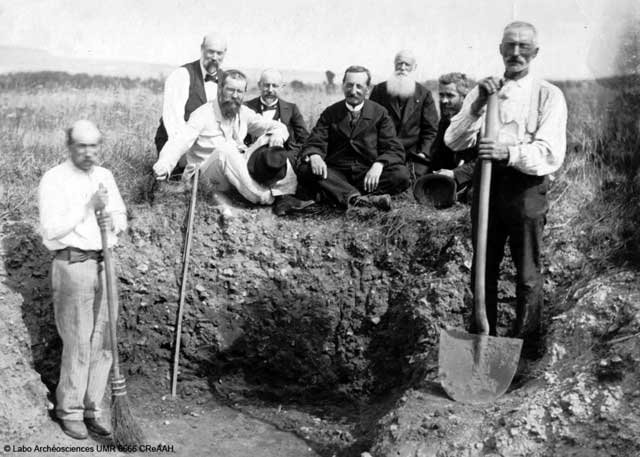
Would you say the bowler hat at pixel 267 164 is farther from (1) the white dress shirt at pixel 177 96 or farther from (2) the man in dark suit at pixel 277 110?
(1) the white dress shirt at pixel 177 96

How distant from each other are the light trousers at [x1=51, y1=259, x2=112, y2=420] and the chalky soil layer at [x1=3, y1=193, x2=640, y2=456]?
65 cm

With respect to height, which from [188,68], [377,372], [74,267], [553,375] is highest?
[188,68]

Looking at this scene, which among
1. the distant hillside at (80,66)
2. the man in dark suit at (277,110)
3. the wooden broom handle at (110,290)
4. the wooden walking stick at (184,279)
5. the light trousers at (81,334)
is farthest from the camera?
the distant hillside at (80,66)

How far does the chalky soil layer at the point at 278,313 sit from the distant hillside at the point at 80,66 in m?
3.25

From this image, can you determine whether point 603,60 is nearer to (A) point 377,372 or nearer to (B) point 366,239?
(B) point 366,239

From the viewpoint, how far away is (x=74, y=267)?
4848 millimetres

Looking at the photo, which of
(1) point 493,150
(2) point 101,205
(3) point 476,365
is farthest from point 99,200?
(3) point 476,365

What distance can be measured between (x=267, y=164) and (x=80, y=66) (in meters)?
3.95

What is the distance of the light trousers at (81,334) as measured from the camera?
4.88m

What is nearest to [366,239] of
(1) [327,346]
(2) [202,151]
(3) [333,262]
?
(3) [333,262]

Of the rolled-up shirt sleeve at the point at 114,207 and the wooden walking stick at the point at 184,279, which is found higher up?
the rolled-up shirt sleeve at the point at 114,207

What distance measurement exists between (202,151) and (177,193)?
1.47 ft

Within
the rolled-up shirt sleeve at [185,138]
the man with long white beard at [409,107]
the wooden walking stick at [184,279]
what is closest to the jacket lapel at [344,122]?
the man with long white beard at [409,107]

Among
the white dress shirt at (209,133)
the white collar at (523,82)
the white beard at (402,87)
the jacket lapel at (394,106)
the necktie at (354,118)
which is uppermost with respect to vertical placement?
the white beard at (402,87)
